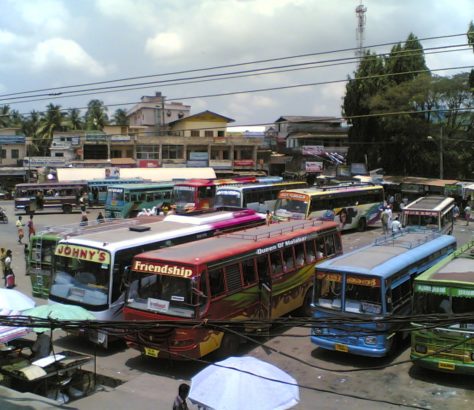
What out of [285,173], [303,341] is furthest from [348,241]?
[285,173]

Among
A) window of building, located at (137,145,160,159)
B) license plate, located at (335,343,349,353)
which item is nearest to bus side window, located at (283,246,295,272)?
license plate, located at (335,343,349,353)

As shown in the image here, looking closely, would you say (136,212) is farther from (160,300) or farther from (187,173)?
(160,300)

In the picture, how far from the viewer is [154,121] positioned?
78.9 m

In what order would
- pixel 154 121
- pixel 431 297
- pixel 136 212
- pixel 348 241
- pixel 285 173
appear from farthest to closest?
pixel 154 121, pixel 285 173, pixel 136 212, pixel 348 241, pixel 431 297

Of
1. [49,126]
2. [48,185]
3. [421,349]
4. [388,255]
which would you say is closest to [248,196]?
[48,185]

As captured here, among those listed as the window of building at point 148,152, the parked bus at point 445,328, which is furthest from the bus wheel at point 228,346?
the window of building at point 148,152

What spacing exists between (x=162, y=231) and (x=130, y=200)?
2212 cm

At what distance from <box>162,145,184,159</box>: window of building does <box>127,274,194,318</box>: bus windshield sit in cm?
5227

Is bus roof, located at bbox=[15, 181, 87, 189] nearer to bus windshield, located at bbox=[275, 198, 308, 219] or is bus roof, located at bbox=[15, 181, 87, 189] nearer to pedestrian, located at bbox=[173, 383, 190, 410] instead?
bus windshield, located at bbox=[275, 198, 308, 219]

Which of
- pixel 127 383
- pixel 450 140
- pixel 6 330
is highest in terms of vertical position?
pixel 450 140

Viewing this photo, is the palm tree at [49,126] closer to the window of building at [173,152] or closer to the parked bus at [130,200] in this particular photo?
the window of building at [173,152]

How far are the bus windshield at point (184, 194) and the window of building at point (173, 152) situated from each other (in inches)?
1087

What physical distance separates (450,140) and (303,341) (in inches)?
1656

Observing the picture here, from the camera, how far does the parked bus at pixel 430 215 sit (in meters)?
24.3
